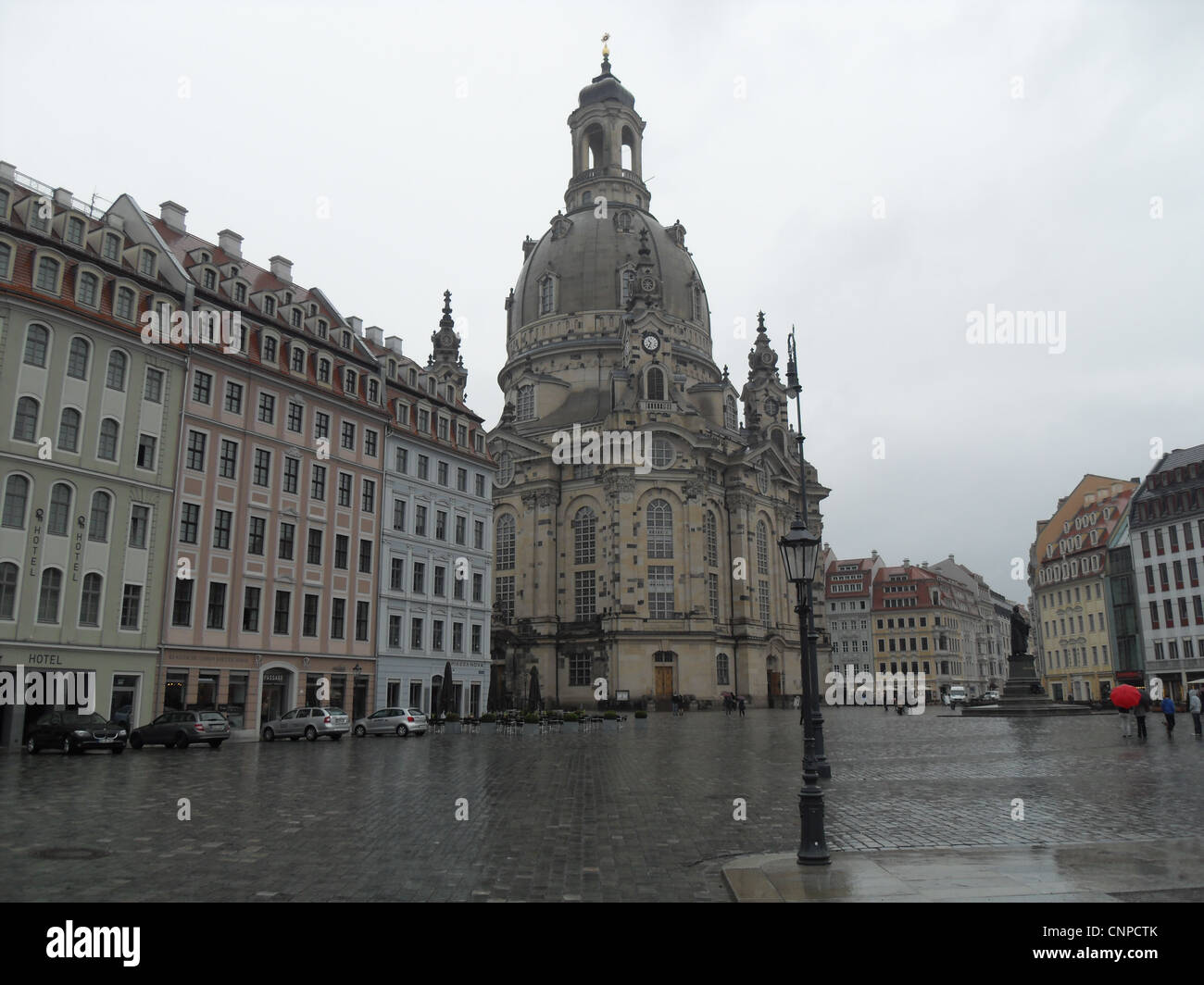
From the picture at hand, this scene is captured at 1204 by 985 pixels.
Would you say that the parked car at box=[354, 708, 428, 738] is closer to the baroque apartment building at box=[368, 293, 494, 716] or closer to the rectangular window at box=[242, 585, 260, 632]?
the baroque apartment building at box=[368, 293, 494, 716]

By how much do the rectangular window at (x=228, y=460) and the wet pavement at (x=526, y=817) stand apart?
46.4ft

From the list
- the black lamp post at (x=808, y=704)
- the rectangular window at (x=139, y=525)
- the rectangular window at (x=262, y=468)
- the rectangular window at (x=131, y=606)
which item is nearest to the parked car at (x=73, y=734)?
the rectangular window at (x=131, y=606)

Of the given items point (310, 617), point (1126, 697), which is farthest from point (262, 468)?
point (1126, 697)

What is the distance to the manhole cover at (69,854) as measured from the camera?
1088cm

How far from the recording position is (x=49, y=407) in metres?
32.8

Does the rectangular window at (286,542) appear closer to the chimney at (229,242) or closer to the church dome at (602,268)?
the chimney at (229,242)

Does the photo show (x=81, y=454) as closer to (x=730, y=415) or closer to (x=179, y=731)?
(x=179, y=731)

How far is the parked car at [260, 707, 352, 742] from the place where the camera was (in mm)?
37156

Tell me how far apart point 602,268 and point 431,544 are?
5112cm

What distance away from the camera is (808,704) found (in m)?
14.2

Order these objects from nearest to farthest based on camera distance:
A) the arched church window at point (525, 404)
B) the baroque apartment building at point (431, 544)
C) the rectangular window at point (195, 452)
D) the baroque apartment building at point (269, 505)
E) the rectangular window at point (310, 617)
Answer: the baroque apartment building at point (269, 505)
the rectangular window at point (195, 452)
the rectangular window at point (310, 617)
the baroque apartment building at point (431, 544)
the arched church window at point (525, 404)

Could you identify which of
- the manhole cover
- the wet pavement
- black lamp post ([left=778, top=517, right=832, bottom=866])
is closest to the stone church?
the wet pavement

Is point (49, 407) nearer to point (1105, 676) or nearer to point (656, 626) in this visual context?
point (656, 626)
